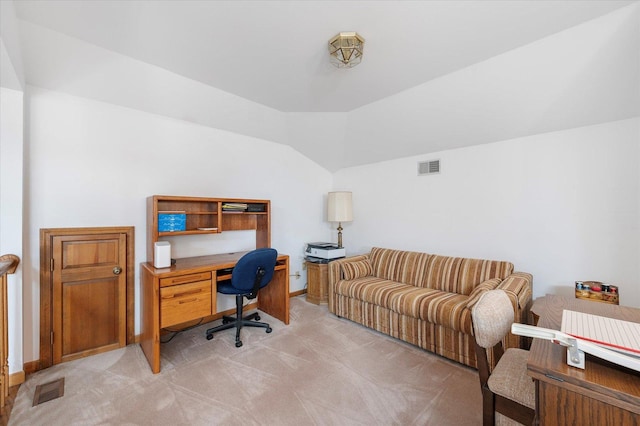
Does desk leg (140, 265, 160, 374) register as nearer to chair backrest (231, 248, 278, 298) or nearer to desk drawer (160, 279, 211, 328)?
desk drawer (160, 279, 211, 328)

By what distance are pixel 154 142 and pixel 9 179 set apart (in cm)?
111

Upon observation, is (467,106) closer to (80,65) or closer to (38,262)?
(80,65)

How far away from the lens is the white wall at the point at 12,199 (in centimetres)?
191

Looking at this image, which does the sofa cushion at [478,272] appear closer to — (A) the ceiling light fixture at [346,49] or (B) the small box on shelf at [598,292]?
(B) the small box on shelf at [598,292]

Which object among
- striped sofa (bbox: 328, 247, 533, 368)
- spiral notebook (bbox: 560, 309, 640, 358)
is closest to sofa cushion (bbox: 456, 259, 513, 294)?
striped sofa (bbox: 328, 247, 533, 368)

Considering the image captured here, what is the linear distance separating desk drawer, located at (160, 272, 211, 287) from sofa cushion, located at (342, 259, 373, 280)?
1610 millimetres

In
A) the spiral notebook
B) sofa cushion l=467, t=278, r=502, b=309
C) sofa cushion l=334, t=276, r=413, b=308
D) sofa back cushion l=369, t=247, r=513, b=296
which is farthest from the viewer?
sofa cushion l=334, t=276, r=413, b=308

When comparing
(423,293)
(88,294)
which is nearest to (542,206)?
(423,293)

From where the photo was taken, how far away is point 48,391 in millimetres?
1894

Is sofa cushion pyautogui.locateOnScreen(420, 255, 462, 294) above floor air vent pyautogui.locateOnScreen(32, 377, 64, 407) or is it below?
above

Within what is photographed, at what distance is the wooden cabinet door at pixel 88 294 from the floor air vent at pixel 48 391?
1.09ft

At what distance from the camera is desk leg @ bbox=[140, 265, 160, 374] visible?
2.12 metres

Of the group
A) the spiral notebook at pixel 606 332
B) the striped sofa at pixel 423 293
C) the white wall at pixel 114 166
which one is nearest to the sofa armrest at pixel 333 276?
the striped sofa at pixel 423 293

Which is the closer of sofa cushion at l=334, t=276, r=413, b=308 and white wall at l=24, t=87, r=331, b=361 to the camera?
white wall at l=24, t=87, r=331, b=361
